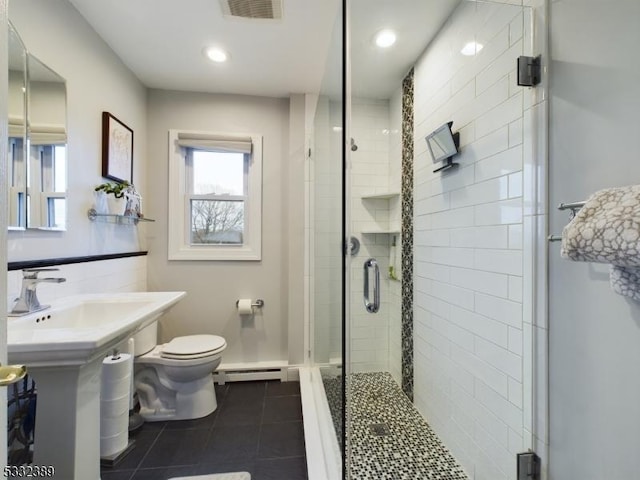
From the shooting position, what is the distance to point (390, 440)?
1624mm

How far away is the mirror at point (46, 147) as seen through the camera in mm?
1307

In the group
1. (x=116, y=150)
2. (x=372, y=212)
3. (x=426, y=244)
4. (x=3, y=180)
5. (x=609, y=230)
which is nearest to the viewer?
(x=3, y=180)

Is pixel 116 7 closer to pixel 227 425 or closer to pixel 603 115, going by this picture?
pixel 603 115

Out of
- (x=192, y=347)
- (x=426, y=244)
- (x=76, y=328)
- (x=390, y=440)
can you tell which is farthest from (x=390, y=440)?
(x=76, y=328)

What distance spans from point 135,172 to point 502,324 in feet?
8.38

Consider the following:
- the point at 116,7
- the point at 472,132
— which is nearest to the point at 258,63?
the point at 116,7

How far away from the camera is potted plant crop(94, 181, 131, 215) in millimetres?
1788

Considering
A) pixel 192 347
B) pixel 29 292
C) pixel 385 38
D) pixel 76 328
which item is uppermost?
pixel 385 38

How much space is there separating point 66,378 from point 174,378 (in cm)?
96

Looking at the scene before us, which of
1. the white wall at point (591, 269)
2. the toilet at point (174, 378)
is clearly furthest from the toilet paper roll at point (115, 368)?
the white wall at point (591, 269)

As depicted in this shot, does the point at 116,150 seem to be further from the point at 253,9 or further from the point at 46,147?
the point at 253,9

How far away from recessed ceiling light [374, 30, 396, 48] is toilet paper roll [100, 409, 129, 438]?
252cm

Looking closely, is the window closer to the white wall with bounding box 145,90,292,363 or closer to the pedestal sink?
the white wall with bounding box 145,90,292,363

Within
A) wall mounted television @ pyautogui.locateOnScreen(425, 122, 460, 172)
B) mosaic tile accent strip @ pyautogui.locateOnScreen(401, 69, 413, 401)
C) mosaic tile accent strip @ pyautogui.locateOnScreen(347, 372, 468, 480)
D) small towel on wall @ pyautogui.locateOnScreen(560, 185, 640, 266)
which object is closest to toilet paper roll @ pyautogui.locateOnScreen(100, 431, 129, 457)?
mosaic tile accent strip @ pyautogui.locateOnScreen(347, 372, 468, 480)
